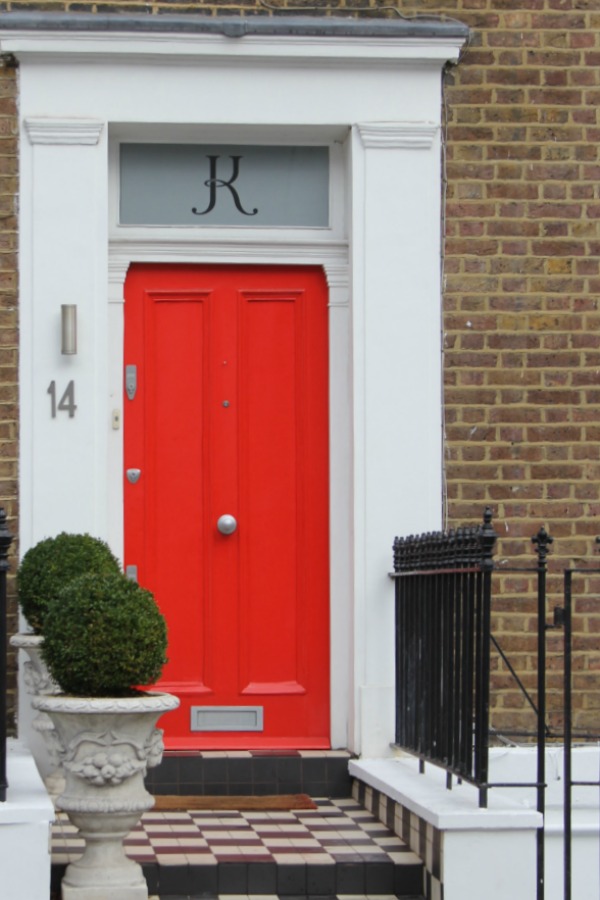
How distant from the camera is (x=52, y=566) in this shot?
700 cm

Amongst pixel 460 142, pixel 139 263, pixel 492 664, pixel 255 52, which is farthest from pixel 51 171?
pixel 492 664

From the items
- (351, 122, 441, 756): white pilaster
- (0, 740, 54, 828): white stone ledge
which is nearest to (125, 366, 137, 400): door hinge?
(351, 122, 441, 756): white pilaster

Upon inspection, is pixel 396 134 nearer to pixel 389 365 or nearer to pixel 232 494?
pixel 389 365

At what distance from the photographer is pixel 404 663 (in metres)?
7.40

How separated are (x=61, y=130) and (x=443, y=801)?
12.0 ft

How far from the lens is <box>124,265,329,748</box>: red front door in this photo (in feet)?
26.0

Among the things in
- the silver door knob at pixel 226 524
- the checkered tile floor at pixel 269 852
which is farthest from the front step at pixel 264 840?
the silver door knob at pixel 226 524

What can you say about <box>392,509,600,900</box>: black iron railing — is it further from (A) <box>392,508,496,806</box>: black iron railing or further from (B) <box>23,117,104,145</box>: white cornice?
(B) <box>23,117,104,145</box>: white cornice

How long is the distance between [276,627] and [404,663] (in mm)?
825

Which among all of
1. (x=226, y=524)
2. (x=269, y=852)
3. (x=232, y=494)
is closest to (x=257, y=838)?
(x=269, y=852)

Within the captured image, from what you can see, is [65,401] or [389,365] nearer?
[65,401]

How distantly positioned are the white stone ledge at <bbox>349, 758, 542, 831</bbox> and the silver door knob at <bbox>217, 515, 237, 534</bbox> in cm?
135

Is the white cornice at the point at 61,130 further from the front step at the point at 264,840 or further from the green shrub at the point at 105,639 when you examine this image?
the front step at the point at 264,840

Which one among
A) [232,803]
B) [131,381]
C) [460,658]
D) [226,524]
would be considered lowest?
[232,803]
